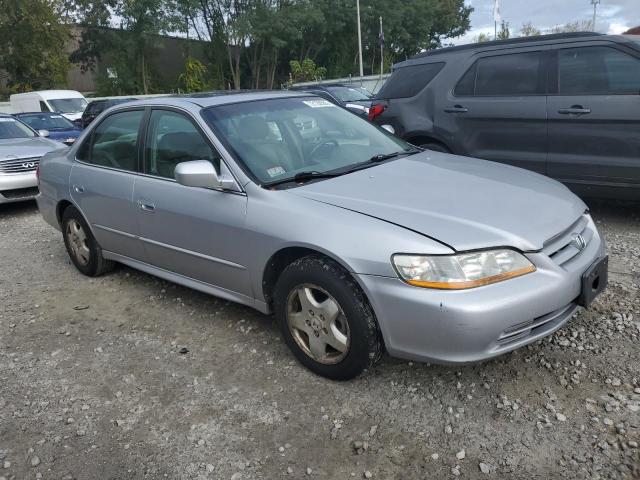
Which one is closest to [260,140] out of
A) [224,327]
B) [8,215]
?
[224,327]

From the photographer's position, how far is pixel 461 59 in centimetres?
593

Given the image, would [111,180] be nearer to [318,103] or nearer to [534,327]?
[318,103]

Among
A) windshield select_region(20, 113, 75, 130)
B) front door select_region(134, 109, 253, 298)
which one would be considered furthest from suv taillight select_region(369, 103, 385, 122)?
windshield select_region(20, 113, 75, 130)

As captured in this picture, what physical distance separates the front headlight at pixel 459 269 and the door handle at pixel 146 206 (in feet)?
6.40

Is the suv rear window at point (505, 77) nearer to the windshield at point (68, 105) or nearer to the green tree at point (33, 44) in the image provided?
the windshield at point (68, 105)

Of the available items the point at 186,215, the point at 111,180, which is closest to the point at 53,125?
the point at 111,180

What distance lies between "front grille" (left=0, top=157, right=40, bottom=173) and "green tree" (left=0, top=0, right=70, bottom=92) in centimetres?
2172

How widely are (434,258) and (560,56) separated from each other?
12.2ft

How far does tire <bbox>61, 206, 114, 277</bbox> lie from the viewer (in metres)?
4.66

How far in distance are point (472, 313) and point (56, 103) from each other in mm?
19091

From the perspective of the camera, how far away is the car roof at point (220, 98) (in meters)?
3.73

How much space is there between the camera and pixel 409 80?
6395 millimetres

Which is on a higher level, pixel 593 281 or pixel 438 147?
pixel 438 147

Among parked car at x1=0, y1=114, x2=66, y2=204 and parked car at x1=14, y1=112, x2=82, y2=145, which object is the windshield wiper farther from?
parked car at x1=14, y1=112, x2=82, y2=145
